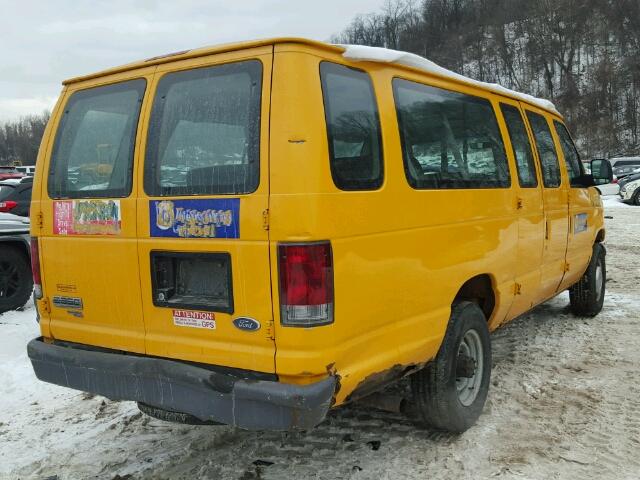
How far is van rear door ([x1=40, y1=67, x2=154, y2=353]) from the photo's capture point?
305 centimetres

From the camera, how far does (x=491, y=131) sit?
4.08 metres

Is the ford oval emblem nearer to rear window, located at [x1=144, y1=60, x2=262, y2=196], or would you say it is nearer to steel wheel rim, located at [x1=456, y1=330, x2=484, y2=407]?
rear window, located at [x1=144, y1=60, x2=262, y2=196]

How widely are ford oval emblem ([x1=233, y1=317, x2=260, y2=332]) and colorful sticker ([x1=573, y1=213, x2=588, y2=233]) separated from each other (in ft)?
12.9

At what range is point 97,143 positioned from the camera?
3.28 metres

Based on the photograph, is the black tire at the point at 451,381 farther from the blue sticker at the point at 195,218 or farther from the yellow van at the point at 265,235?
the blue sticker at the point at 195,218

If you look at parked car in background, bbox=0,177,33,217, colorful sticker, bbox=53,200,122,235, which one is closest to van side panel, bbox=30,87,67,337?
colorful sticker, bbox=53,200,122,235

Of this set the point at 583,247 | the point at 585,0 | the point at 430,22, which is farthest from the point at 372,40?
the point at 583,247

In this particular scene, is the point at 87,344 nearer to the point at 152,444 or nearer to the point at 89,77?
the point at 152,444

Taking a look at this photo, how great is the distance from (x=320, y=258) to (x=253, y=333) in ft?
1.58

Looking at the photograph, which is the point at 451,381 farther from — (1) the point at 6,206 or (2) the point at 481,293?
(1) the point at 6,206

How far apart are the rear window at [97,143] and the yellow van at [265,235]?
13 mm

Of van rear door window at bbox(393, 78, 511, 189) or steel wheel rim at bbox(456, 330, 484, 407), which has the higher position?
van rear door window at bbox(393, 78, 511, 189)

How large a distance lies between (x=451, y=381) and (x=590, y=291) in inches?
139

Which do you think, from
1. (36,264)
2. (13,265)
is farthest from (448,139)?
(13,265)
